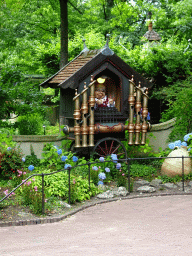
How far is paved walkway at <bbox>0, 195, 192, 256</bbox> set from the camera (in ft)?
22.2

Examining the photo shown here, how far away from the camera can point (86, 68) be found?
40.7 feet

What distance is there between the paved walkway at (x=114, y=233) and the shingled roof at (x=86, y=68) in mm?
3758

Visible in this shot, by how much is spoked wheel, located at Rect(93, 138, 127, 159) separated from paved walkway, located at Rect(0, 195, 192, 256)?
8.50 feet

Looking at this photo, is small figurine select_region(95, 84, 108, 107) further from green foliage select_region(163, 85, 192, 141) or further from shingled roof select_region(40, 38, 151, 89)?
green foliage select_region(163, 85, 192, 141)

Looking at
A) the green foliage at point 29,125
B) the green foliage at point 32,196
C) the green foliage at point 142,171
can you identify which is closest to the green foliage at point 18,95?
the green foliage at point 29,125

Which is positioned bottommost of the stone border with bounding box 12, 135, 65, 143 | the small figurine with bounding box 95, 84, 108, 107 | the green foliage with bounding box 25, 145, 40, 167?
the green foliage with bounding box 25, 145, 40, 167

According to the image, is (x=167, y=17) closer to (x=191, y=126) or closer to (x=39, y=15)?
(x=39, y=15)

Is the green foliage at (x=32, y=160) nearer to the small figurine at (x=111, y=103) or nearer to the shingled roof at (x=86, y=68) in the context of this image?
the shingled roof at (x=86, y=68)

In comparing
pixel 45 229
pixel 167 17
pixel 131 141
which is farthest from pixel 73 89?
pixel 167 17

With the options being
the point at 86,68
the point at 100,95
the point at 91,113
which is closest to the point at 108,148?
Answer: the point at 91,113

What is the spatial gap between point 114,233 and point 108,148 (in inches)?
214

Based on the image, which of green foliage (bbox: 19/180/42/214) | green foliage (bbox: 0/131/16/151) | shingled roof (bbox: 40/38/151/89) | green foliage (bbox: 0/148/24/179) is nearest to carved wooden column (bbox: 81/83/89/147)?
shingled roof (bbox: 40/38/151/89)

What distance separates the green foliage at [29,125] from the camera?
15.2 metres

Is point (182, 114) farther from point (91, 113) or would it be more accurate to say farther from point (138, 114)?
point (91, 113)
